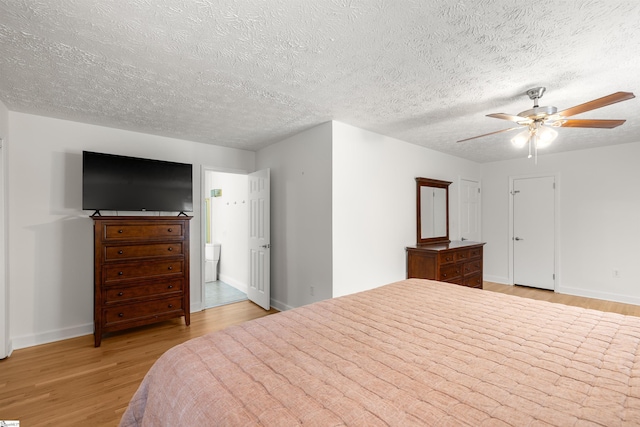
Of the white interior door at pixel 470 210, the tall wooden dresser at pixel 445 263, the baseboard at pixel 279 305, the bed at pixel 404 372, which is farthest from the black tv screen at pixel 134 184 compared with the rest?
the white interior door at pixel 470 210

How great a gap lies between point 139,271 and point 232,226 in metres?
2.29

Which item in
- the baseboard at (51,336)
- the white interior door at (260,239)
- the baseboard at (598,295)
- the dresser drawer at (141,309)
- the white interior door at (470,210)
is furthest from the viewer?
the white interior door at (470,210)

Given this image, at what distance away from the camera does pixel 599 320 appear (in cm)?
160

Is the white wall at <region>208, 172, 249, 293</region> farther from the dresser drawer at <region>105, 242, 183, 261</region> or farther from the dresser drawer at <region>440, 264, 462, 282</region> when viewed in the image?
the dresser drawer at <region>440, 264, 462, 282</region>

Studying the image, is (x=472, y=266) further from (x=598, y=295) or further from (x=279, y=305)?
(x=279, y=305)

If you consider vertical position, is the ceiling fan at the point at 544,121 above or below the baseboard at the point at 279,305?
above

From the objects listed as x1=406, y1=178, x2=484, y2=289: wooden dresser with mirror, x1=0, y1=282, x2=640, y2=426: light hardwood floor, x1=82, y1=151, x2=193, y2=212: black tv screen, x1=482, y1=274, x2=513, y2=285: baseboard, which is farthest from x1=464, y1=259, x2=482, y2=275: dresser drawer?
x1=82, y1=151, x2=193, y2=212: black tv screen

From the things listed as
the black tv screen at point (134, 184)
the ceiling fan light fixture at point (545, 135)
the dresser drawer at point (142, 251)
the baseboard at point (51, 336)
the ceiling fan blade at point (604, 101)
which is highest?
the ceiling fan blade at point (604, 101)

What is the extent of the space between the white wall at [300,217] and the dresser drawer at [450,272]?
5.55ft

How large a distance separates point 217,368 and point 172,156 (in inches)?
136

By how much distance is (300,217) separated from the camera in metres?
3.67

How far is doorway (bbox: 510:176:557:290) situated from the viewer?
493cm

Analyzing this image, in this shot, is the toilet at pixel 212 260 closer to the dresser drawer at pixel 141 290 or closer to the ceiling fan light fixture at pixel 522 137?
the dresser drawer at pixel 141 290

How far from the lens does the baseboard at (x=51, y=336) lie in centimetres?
288
